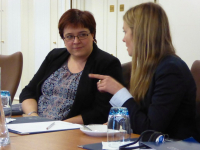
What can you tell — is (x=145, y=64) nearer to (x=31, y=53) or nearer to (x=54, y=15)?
(x=54, y=15)

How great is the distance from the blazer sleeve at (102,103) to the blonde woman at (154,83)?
18.4 inches

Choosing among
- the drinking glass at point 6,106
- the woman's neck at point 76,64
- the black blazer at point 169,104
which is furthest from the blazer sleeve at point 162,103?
the woman's neck at point 76,64

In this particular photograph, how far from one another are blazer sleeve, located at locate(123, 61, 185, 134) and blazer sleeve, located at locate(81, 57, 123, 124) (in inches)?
23.1

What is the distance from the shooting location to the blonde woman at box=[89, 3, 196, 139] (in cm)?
137

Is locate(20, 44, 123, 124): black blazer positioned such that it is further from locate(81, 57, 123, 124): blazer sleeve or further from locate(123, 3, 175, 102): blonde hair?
locate(123, 3, 175, 102): blonde hair

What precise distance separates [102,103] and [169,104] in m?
0.70

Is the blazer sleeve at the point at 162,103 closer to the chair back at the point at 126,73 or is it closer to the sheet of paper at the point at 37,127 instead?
the sheet of paper at the point at 37,127

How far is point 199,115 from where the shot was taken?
163 centimetres

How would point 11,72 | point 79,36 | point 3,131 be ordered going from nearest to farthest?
point 3,131
point 79,36
point 11,72

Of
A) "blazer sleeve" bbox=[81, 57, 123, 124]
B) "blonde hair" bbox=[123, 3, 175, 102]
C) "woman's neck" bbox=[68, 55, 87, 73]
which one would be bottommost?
"blazer sleeve" bbox=[81, 57, 123, 124]

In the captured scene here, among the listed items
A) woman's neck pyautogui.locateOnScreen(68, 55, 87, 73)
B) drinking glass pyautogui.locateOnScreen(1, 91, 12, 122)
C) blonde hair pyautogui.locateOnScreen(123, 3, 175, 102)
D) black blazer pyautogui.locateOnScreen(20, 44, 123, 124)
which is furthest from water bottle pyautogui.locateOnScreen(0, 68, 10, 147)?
woman's neck pyautogui.locateOnScreen(68, 55, 87, 73)

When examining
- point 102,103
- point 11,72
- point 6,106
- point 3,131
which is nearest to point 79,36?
point 102,103

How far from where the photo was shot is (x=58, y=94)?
208cm

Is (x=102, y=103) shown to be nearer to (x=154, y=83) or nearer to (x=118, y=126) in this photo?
(x=154, y=83)
